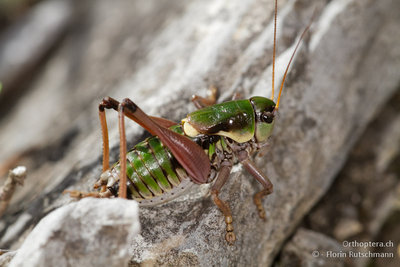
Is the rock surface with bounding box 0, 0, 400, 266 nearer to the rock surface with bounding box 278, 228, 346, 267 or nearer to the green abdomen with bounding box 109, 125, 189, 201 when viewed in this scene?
the rock surface with bounding box 278, 228, 346, 267

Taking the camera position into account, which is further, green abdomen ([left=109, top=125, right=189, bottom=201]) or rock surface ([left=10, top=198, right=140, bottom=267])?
green abdomen ([left=109, top=125, right=189, bottom=201])

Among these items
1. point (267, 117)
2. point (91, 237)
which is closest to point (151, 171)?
point (91, 237)

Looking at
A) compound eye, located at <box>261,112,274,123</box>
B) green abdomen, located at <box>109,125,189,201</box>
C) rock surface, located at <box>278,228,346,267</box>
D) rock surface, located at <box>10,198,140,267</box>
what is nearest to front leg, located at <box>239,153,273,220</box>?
compound eye, located at <box>261,112,274,123</box>

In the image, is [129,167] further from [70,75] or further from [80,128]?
[70,75]

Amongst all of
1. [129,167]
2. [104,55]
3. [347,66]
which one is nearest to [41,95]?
[104,55]

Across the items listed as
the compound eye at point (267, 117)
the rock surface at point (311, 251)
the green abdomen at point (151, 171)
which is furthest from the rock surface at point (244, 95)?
the compound eye at point (267, 117)

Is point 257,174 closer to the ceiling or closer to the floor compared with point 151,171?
closer to the floor

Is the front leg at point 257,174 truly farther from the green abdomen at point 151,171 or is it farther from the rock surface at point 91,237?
the rock surface at point 91,237

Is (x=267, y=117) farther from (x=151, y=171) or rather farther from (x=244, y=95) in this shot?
(x=151, y=171)
